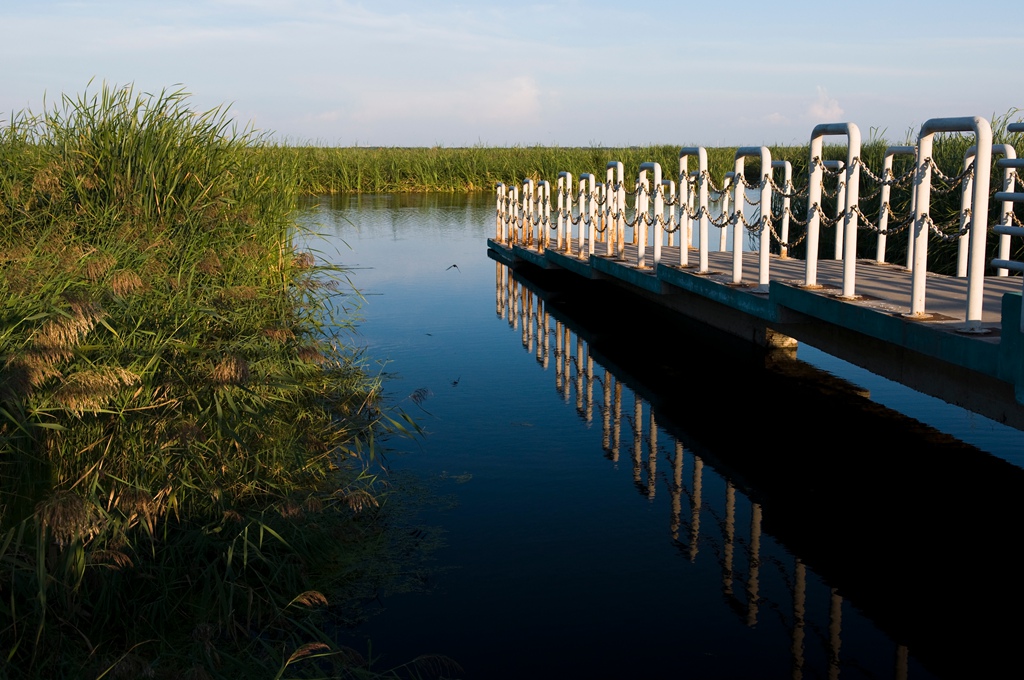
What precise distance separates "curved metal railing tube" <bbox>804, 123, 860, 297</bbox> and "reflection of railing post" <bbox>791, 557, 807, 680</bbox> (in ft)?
7.34

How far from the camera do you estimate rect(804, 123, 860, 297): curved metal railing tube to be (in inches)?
273

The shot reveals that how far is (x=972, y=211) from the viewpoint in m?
5.57

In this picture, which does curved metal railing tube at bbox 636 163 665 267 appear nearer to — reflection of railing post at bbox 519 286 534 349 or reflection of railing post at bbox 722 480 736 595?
reflection of railing post at bbox 519 286 534 349

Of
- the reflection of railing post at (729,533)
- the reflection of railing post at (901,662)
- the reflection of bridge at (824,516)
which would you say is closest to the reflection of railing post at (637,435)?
the reflection of bridge at (824,516)

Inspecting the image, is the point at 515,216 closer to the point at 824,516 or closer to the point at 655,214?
the point at 655,214

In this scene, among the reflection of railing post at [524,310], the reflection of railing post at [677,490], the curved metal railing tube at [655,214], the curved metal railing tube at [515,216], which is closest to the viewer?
the reflection of railing post at [677,490]

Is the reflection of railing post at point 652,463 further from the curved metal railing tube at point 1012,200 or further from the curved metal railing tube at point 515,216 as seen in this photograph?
the curved metal railing tube at point 515,216

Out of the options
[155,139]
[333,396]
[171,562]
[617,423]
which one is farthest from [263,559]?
[155,139]

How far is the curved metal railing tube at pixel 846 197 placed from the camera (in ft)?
Result: 22.7

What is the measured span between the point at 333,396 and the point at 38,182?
2659mm

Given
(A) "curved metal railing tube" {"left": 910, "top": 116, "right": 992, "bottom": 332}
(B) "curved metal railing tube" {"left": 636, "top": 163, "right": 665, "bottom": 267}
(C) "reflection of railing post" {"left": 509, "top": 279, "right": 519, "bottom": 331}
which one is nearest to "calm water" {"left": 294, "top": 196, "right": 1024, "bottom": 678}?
(B) "curved metal railing tube" {"left": 636, "top": 163, "right": 665, "bottom": 267}

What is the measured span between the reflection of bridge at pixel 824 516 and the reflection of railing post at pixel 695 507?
0.04 feet

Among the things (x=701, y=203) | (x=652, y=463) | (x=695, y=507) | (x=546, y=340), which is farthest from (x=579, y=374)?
(x=695, y=507)

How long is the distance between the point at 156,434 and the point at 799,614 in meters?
3.54
